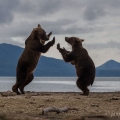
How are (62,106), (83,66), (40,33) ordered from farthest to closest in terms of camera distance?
(40,33) < (83,66) < (62,106)

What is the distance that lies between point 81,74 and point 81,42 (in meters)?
1.39

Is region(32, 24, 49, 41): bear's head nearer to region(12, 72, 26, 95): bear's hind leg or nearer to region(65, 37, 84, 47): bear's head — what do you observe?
region(65, 37, 84, 47): bear's head

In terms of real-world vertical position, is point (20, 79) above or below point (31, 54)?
below

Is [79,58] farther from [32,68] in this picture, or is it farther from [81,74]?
[32,68]

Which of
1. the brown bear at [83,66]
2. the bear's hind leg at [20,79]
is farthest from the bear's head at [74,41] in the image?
the bear's hind leg at [20,79]

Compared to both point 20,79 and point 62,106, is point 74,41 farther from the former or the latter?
point 62,106

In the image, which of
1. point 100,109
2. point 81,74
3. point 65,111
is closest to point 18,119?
point 65,111

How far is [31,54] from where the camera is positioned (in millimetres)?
15781

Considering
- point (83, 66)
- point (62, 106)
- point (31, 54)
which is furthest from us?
point (31, 54)

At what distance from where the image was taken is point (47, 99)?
13.3 metres

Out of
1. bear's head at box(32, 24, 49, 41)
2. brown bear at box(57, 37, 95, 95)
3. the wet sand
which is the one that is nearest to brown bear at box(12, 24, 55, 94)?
bear's head at box(32, 24, 49, 41)

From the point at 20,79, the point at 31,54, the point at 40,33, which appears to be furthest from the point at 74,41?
the point at 20,79

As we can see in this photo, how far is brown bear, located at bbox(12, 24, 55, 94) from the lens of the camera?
15.8m

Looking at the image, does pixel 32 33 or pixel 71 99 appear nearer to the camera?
pixel 71 99
